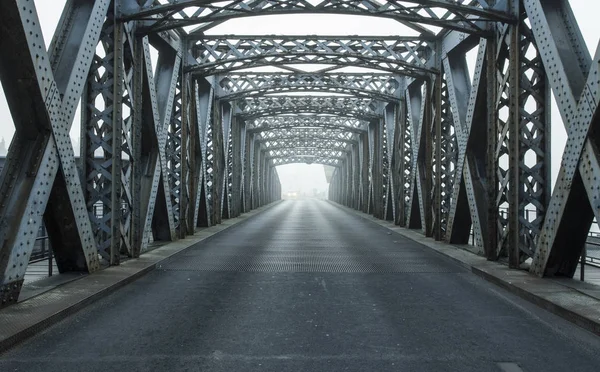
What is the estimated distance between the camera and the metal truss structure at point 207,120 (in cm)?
716

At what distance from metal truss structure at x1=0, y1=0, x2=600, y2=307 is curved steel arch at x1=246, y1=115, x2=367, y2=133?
15.3 meters

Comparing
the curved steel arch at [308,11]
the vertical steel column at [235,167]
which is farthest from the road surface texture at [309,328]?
the vertical steel column at [235,167]

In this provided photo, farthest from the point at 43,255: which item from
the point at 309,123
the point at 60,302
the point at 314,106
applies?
the point at 309,123

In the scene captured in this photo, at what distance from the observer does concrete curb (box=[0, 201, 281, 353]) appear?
549 centimetres

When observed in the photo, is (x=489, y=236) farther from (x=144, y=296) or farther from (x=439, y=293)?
(x=144, y=296)

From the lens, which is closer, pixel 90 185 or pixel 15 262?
pixel 15 262

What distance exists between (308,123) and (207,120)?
16.7 m

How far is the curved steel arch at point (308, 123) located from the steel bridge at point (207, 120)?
15.2m

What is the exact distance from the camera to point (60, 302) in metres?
6.77

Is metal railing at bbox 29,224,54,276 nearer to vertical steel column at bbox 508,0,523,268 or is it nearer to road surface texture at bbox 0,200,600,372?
road surface texture at bbox 0,200,600,372

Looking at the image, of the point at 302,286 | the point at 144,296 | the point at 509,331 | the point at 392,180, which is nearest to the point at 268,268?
the point at 302,286

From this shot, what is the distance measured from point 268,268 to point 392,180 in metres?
15.8

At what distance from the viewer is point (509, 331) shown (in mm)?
5941

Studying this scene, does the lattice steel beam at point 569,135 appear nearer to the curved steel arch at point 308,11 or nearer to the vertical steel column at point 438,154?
the curved steel arch at point 308,11
